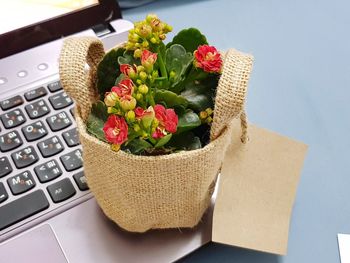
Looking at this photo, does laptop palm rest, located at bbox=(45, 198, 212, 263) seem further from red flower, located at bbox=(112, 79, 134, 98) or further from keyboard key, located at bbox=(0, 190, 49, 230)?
red flower, located at bbox=(112, 79, 134, 98)

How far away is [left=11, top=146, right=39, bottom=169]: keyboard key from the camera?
1.18ft

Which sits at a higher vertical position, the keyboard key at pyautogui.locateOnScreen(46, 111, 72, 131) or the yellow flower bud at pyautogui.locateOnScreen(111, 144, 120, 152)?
the yellow flower bud at pyautogui.locateOnScreen(111, 144, 120, 152)

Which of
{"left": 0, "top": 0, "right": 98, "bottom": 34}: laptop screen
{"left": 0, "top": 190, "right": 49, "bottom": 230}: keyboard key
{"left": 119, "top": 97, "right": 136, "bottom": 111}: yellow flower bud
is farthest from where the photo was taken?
{"left": 0, "top": 0, "right": 98, "bottom": 34}: laptop screen

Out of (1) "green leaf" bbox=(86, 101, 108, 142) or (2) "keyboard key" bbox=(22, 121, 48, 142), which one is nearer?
(1) "green leaf" bbox=(86, 101, 108, 142)

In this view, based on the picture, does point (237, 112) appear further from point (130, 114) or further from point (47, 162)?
point (47, 162)

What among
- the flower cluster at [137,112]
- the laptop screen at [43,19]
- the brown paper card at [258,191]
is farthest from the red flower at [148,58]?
the laptop screen at [43,19]

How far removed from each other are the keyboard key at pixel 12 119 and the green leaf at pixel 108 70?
0.12m

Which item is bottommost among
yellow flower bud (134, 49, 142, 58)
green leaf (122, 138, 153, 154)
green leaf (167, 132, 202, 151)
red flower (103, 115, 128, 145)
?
green leaf (167, 132, 202, 151)

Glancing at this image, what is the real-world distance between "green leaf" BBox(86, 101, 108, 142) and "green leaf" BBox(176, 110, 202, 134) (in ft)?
0.15

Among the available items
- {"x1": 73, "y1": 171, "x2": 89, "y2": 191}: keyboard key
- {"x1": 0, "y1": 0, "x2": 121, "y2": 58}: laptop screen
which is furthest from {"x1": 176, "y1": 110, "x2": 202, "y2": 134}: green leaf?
{"x1": 0, "y1": 0, "x2": 121, "y2": 58}: laptop screen

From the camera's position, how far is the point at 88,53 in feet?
1.01

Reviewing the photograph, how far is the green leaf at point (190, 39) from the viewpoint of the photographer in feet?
0.96

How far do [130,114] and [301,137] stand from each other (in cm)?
23

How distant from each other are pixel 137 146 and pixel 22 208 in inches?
5.1
